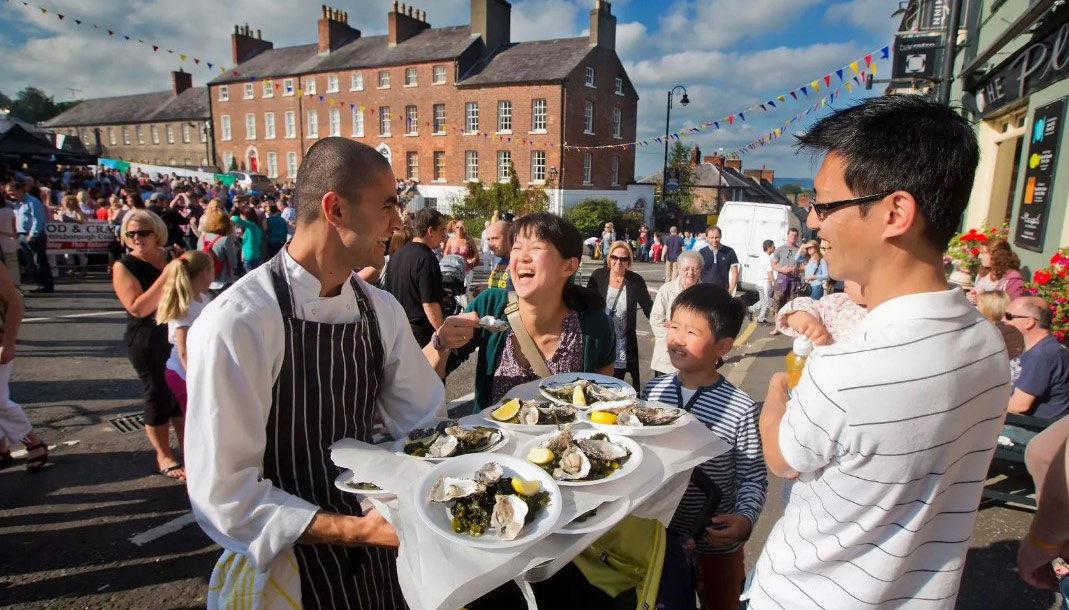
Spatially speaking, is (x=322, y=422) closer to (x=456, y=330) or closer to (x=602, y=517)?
(x=456, y=330)

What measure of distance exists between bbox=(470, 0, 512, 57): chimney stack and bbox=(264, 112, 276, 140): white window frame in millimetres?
19916

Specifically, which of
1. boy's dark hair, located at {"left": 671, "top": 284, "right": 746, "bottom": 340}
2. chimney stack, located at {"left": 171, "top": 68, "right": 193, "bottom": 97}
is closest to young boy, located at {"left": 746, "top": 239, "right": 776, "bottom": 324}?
boy's dark hair, located at {"left": 671, "top": 284, "right": 746, "bottom": 340}

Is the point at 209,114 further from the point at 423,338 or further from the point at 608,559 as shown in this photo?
the point at 608,559

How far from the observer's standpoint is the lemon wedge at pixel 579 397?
227 centimetres

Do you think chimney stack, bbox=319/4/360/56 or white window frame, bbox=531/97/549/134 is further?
chimney stack, bbox=319/4/360/56

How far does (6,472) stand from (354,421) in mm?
4466

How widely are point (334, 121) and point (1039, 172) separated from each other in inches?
1746

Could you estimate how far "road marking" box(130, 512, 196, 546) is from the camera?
3685 millimetres

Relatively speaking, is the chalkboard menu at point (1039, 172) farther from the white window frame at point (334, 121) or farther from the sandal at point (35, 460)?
the white window frame at point (334, 121)

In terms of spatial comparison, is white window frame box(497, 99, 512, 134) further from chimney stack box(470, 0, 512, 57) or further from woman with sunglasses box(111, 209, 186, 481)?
woman with sunglasses box(111, 209, 186, 481)

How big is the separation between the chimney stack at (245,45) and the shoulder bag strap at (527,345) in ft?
190

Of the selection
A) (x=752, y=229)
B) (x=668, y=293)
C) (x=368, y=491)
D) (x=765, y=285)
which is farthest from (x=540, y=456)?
(x=752, y=229)

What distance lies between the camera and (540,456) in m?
1.79

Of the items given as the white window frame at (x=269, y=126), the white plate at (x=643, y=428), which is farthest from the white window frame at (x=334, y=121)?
the white plate at (x=643, y=428)
